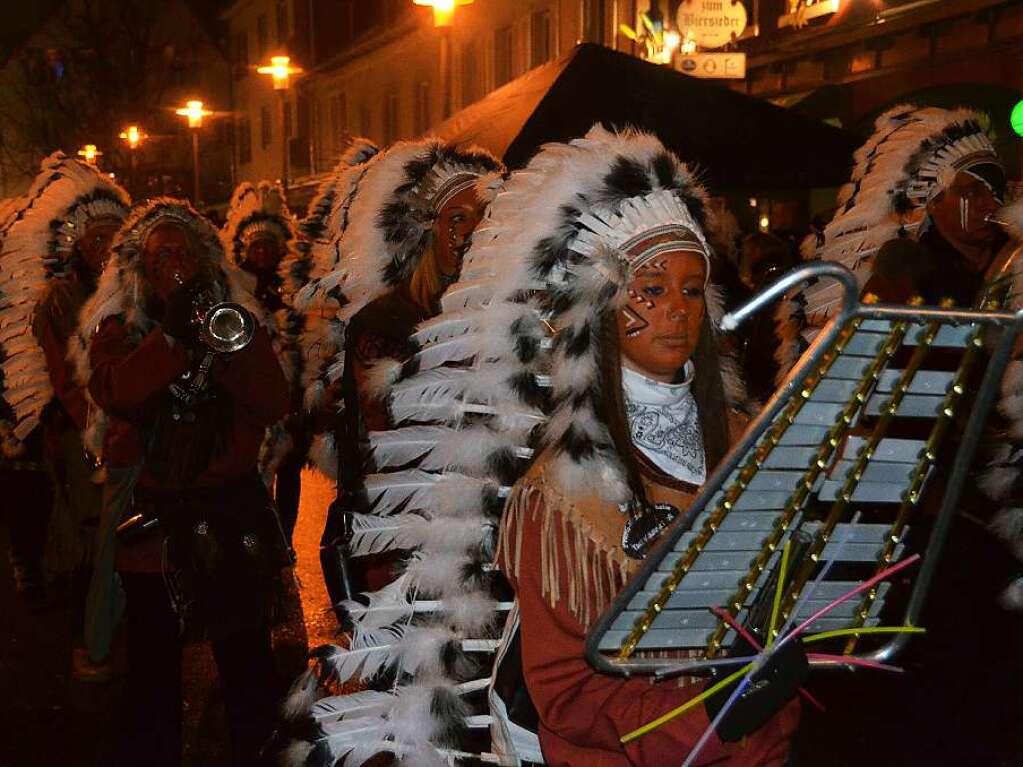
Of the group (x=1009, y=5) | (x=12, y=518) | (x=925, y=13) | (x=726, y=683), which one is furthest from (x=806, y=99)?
(x=726, y=683)

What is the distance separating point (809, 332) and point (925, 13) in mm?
8422

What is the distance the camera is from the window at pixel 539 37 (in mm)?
22203

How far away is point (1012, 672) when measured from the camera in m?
5.45

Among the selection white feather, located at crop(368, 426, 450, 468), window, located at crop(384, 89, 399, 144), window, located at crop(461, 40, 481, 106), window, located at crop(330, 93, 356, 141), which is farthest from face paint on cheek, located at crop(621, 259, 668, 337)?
window, located at crop(330, 93, 356, 141)

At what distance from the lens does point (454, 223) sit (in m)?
4.93

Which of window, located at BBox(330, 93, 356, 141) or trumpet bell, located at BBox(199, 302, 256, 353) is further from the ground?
window, located at BBox(330, 93, 356, 141)

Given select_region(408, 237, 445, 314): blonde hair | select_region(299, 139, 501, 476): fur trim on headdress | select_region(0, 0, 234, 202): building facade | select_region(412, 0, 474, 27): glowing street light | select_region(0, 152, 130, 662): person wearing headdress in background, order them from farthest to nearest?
1. select_region(0, 0, 234, 202): building facade
2. select_region(412, 0, 474, 27): glowing street light
3. select_region(0, 152, 130, 662): person wearing headdress in background
4. select_region(299, 139, 501, 476): fur trim on headdress
5. select_region(408, 237, 445, 314): blonde hair

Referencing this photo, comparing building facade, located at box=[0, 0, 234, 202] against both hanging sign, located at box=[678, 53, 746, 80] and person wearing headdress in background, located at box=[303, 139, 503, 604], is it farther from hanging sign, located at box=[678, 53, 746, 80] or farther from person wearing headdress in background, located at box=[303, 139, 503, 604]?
person wearing headdress in background, located at box=[303, 139, 503, 604]

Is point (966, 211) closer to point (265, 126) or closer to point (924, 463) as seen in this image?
point (924, 463)

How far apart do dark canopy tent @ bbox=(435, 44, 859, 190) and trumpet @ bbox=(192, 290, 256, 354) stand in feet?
9.89

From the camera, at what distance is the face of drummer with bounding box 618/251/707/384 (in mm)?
2264

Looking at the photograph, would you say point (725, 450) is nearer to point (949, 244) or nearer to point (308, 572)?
point (949, 244)

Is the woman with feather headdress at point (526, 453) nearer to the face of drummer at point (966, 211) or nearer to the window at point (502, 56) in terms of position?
the face of drummer at point (966, 211)

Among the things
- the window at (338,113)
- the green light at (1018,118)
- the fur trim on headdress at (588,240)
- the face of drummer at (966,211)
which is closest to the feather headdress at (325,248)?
the face of drummer at (966,211)
